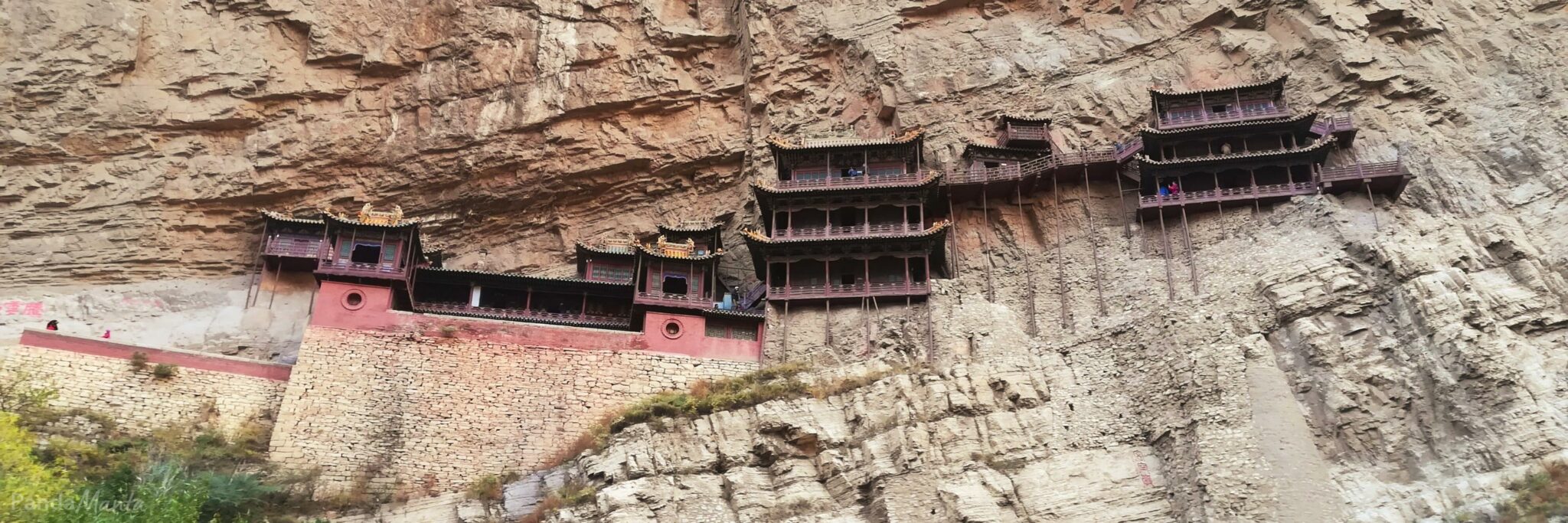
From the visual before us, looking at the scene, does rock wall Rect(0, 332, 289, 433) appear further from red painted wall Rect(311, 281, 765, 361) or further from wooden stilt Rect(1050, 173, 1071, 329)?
wooden stilt Rect(1050, 173, 1071, 329)

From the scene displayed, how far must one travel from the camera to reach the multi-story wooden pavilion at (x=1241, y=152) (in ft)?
103

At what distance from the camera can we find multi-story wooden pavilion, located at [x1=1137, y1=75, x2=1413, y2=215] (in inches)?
1230

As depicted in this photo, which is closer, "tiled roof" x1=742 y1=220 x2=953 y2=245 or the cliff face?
the cliff face

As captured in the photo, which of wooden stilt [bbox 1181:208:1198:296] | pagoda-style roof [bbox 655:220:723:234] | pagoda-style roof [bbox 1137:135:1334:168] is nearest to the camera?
wooden stilt [bbox 1181:208:1198:296]

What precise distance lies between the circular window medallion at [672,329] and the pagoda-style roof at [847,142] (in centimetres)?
658

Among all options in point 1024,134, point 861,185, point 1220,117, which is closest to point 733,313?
point 861,185

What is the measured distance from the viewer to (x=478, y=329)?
30.0 metres

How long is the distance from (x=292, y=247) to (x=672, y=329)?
11782 millimetres

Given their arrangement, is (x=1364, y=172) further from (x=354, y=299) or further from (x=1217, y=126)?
(x=354, y=299)

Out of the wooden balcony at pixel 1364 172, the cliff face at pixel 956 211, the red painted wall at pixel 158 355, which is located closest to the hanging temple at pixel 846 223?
the wooden balcony at pixel 1364 172

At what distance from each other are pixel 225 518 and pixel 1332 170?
27.8m

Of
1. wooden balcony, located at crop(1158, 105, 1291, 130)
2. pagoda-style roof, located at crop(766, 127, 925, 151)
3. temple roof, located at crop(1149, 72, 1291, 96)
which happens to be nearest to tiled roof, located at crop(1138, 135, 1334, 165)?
wooden balcony, located at crop(1158, 105, 1291, 130)

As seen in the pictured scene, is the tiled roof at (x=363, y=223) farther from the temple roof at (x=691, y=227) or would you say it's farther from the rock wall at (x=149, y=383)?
the temple roof at (x=691, y=227)

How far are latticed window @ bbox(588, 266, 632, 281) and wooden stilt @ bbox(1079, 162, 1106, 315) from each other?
42.2 feet
